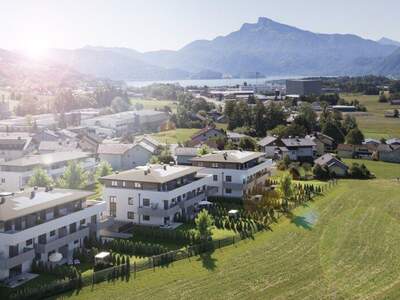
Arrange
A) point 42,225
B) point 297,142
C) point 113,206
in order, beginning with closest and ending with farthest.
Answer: point 42,225 < point 113,206 < point 297,142

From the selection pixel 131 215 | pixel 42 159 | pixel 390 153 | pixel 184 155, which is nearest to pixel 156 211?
pixel 131 215

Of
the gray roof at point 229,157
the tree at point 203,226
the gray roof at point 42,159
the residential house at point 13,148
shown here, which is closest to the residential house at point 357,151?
the gray roof at point 229,157

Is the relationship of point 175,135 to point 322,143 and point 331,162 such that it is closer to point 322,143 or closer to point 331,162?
point 322,143

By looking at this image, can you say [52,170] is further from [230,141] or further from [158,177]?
[230,141]

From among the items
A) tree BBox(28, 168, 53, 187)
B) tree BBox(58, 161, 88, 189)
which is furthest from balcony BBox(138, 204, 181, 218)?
tree BBox(28, 168, 53, 187)

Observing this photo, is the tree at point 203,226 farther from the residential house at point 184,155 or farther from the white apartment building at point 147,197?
the residential house at point 184,155

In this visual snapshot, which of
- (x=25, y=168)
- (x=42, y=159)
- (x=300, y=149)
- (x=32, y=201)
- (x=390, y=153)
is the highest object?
(x=32, y=201)
